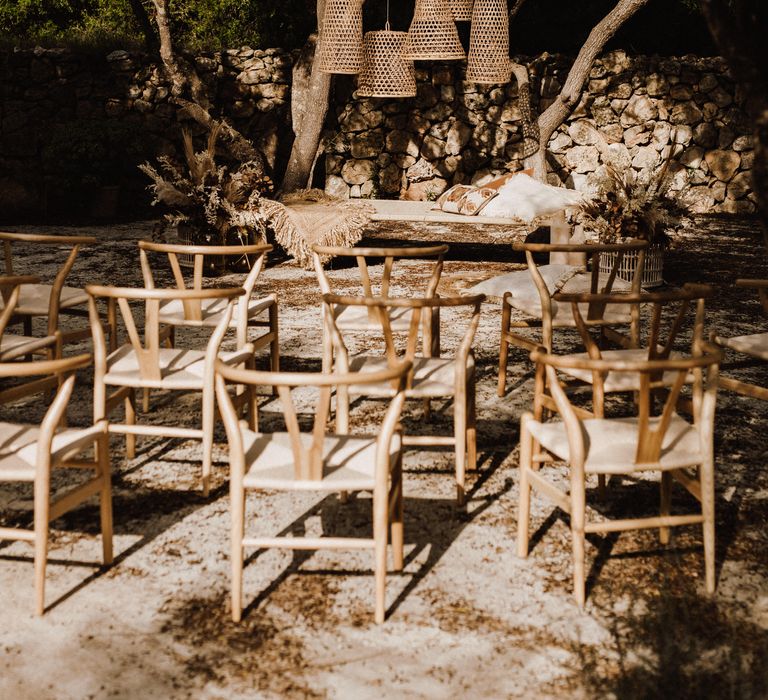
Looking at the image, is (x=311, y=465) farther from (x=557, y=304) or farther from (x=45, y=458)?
(x=557, y=304)

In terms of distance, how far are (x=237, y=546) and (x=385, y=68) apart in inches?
225

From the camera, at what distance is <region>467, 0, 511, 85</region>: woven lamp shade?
7840mm

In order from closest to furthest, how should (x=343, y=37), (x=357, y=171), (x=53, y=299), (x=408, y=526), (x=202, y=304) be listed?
(x=408, y=526)
(x=53, y=299)
(x=202, y=304)
(x=343, y=37)
(x=357, y=171)

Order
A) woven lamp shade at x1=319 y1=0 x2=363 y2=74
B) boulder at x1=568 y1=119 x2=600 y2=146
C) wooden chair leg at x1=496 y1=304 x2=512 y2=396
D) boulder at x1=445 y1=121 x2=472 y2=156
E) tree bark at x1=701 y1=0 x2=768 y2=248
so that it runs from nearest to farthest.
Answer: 1. tree bark at x1=701 y1=0 x2=768 y2=248
2. wooden chair leg at x1=496 y1=304 x2=512 y2=396
3. woven lamp shade at x1=319 y1=0 x2=363 y2=74
4. boulder at x1=568 y1=119 x2=600 y2=146
5. boulder at x1=445 y1=121 x2=472 y2=156

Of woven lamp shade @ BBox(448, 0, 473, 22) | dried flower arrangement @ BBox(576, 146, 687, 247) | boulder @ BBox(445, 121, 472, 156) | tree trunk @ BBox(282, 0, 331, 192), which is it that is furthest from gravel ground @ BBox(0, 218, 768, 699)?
boulder @ BBox(445, 121, 472, 156)

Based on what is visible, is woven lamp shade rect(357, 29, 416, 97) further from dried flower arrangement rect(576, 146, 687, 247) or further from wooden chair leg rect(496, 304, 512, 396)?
wooden chair leg rect(496, 304, 512, 396)

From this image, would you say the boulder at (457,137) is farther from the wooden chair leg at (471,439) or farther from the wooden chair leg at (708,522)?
the wooden chair leg at (708,522)

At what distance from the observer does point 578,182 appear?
1264cm

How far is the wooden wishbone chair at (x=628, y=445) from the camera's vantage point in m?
2.65

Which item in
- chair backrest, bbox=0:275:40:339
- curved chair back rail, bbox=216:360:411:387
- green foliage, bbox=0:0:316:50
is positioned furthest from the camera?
green foliage, bbox=0:0:316:50

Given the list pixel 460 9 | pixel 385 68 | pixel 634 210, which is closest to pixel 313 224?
pixel 385 68

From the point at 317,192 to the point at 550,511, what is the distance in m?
6.09

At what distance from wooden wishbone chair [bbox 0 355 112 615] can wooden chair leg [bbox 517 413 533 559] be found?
1.31 meters

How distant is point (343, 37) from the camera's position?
23.8ft
